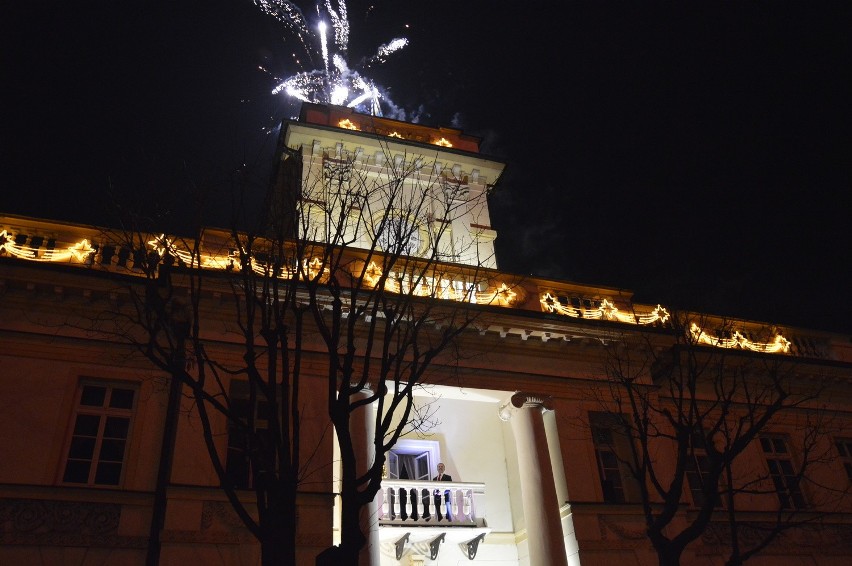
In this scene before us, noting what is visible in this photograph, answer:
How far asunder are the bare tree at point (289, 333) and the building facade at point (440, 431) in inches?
7.5

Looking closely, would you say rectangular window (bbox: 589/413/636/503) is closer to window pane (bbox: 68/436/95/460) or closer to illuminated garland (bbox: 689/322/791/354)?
illuminated garland (bbox: 689/322/791/354)

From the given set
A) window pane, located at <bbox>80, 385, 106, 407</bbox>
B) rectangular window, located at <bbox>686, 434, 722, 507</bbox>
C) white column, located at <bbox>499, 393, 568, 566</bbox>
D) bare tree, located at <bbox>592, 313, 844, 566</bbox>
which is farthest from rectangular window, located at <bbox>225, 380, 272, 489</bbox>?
rectangular window, located at <bbox>686, 434, 722, 507</bbox>

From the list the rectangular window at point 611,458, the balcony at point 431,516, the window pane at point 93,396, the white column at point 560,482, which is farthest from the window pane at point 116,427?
the rectangular window at point 611,458

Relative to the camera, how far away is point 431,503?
16.4m

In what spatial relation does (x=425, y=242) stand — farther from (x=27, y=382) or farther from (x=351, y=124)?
(x=27, y=382)

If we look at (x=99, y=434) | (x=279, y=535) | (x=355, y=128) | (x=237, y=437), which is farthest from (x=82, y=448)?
(x=355, y=128)

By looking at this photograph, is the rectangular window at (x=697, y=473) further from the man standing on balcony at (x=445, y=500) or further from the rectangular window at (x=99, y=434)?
the rectangular window at (x=99, y=434)

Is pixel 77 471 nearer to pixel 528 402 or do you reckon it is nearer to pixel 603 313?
pixel 528 402

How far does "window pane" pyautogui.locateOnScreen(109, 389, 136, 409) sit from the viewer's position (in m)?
14.5

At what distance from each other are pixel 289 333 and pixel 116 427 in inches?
161

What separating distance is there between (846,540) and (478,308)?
459 inches

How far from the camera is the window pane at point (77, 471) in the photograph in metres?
13.3

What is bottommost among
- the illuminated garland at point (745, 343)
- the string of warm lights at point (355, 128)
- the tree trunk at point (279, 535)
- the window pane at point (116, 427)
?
the tree trunk at point (279, 535)

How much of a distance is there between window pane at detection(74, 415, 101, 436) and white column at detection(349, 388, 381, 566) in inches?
206
